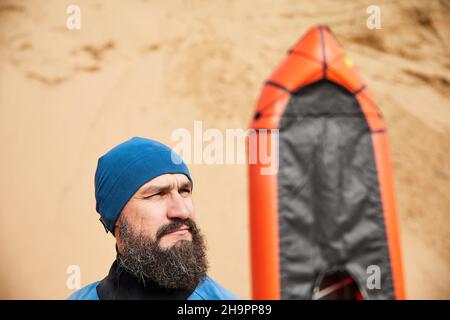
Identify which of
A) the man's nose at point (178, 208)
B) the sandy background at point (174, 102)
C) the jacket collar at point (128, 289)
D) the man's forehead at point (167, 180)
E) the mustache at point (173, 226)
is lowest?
the jacket collar at point (128, 289)

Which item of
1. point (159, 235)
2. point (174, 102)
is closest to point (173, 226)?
point (159, 235)

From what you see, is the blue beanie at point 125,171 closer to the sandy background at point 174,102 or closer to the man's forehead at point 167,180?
the man's forehead at point 167,180

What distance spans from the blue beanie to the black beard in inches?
1.7

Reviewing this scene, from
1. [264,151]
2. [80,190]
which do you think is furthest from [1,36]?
[264,151]

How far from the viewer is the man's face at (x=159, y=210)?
929mm

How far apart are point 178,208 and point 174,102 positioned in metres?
3.58

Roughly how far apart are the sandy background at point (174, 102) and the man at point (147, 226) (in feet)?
5.92

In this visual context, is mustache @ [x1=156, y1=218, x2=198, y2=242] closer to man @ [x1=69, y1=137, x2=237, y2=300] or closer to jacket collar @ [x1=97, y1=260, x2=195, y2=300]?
man @ [x1=69, y1=137, x2=237, y2=300]

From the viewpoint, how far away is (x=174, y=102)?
4426mm

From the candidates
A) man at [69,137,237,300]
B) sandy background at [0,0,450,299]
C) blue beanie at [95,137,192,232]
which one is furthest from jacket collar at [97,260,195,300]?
sandy background at [0,0,450,299]

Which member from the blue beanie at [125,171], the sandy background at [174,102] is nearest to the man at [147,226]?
the blue beanie at [125,171]

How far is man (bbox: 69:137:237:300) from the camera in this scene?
3.03 ft

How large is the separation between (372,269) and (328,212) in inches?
12.8

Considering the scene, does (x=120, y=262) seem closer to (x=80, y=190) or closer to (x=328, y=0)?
(x=80, y=190)
